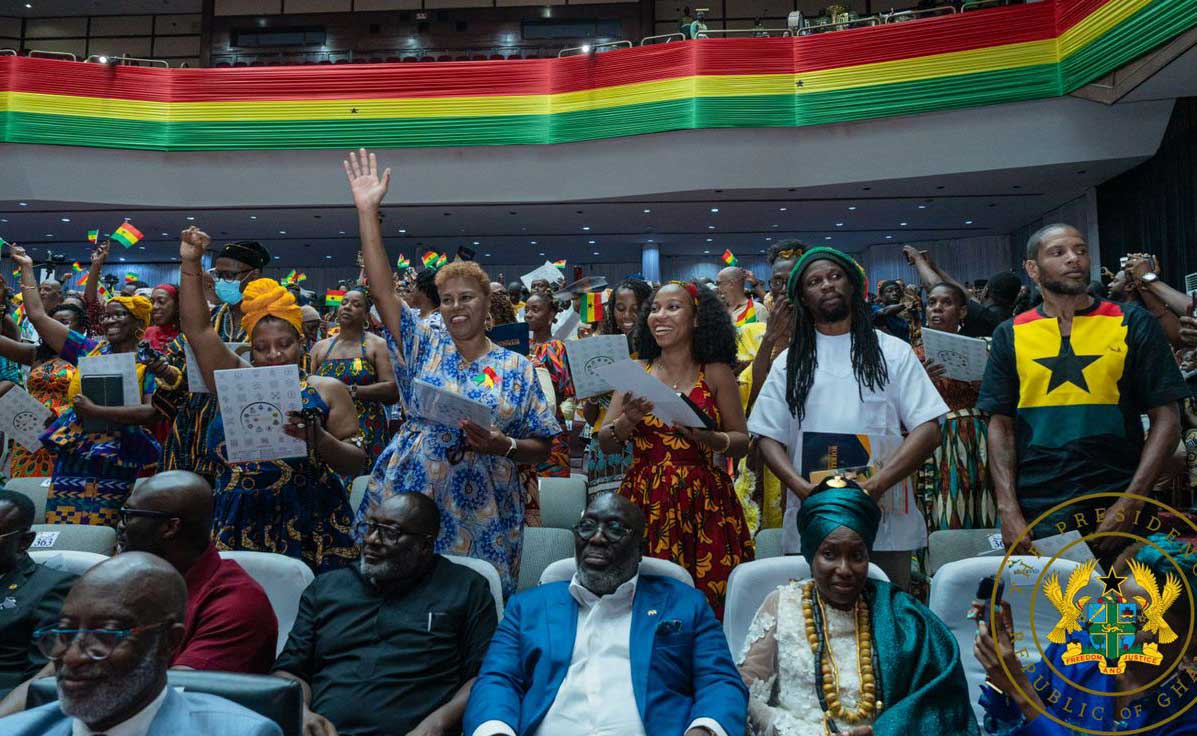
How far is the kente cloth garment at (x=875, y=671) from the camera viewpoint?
80.7 inches

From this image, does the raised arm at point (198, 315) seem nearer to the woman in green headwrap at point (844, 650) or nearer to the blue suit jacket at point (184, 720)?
the blue suit jacket at point (184, 720)

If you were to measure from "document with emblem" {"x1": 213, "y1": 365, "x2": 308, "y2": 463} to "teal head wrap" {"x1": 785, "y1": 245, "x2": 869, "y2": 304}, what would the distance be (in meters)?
1.63

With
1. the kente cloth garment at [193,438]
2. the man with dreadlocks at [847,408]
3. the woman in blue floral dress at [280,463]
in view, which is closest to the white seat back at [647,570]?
the man with dreadlocks at [847,408]

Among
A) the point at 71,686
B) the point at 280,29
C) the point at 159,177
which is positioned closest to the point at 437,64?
the point at 159,177

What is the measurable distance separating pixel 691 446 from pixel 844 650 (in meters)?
1.02

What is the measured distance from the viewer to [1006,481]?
2.82 m

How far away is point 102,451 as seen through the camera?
3.66 m

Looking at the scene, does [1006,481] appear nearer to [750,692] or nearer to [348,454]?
[750,692]

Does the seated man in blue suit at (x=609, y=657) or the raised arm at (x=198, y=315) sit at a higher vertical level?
the raised arm at (x=198, y=315)

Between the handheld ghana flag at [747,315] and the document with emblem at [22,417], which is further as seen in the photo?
the handheld ghana flag at [747,315]

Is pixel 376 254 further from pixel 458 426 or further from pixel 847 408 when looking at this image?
pixel 847 408

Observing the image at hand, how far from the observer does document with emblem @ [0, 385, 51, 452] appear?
12.6 feet

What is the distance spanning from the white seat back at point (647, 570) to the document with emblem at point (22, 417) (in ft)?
8.21

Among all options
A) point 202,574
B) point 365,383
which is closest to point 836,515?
point 202,574
